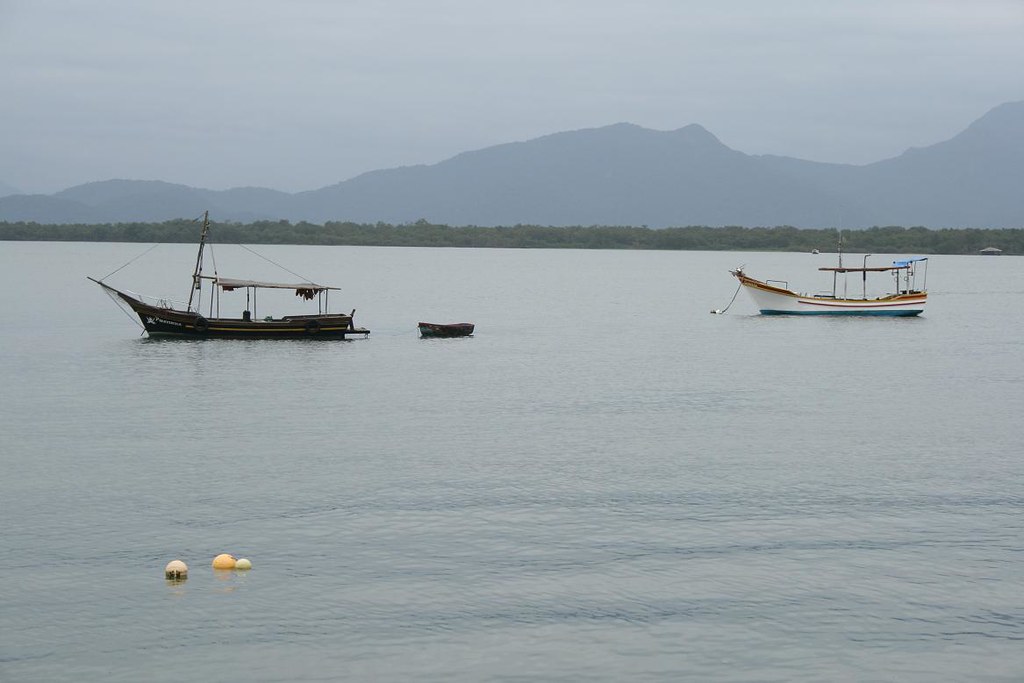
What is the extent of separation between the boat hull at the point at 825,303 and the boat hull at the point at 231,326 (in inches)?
1552

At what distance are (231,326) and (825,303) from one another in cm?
5055

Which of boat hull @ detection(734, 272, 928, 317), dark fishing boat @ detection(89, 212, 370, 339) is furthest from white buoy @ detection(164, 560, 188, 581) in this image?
boat hull @ detection(734, 272, 928, 317)

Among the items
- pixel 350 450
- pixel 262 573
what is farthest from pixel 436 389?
pixel 262 573

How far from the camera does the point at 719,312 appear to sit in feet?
354

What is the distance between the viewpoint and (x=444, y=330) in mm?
78375

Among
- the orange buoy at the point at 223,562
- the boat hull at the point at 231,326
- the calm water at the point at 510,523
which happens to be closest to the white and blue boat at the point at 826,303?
the calm water at the point at 510,523

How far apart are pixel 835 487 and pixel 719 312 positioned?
253 ft

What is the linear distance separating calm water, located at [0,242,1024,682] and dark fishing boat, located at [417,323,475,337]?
17.4m

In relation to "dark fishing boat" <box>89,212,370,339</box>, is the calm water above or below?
below

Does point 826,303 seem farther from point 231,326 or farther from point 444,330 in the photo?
point 231,326

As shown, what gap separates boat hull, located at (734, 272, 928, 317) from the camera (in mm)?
97312

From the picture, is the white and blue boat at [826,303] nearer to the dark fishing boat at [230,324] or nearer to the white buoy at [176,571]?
the dark fishing boat at [230,324]

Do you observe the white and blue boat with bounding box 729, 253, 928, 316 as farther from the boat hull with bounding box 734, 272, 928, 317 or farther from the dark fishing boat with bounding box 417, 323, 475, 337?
the dark fishing boat with bounding box 417, 323, 475, 337

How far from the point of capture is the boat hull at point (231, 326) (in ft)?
230
